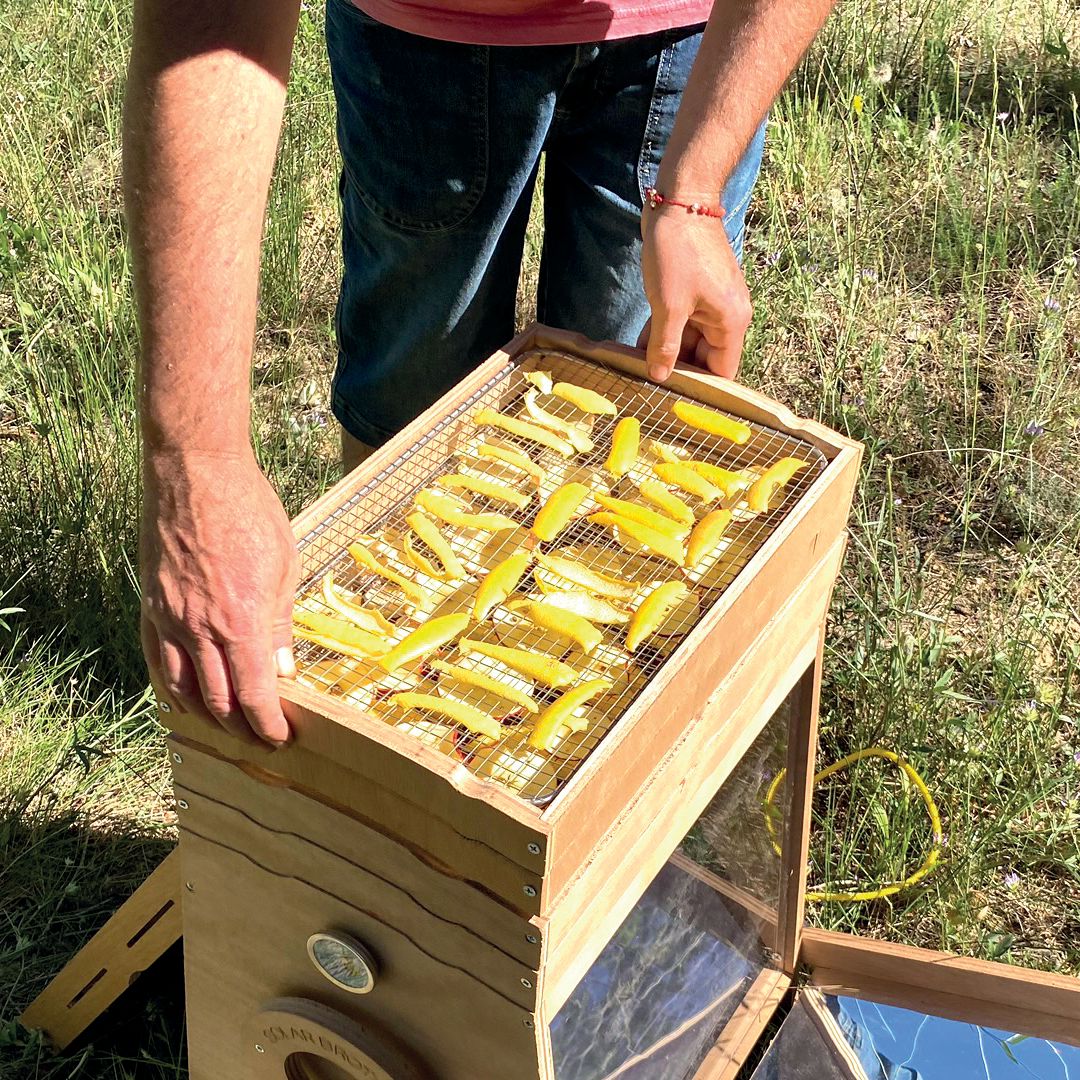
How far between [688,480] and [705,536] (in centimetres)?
12

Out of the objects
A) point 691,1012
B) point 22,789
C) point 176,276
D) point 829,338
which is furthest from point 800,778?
point 829,338

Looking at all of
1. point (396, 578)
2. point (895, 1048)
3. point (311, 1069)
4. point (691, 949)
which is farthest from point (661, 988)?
point (396, 578)

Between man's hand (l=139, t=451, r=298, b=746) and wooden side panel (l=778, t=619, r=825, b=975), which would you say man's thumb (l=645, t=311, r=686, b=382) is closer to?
wooden side panel (l=778, t=619, r=825, b=975)

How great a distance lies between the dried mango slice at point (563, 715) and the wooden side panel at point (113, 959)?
658 mm

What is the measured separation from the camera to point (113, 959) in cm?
193

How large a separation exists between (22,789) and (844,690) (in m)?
1.64

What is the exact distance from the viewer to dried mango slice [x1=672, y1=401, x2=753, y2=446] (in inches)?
67.9

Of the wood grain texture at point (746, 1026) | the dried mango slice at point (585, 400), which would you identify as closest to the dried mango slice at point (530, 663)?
the dried mango slice at point (585, 400)

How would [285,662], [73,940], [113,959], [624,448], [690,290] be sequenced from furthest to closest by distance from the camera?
1. [73,940]
2. [113,959]
3. [690,290]
4. [624,448]
5. [285,662]

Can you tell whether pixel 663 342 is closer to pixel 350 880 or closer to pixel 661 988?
pixel 350 880

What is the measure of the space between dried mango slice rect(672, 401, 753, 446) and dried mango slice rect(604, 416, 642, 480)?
0.08 metres

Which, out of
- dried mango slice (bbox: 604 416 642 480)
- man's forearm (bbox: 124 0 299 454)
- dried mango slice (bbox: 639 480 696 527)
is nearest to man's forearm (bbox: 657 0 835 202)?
dried mango slice (bbox: 604 416 642 480)

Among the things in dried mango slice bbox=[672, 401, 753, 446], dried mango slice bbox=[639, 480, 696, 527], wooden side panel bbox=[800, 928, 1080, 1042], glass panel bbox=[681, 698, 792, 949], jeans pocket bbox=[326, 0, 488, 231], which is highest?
jeans pocket bbox=[326, 0, 488, 231]

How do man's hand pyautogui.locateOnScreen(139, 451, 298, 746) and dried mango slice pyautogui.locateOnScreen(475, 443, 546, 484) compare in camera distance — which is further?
dried mango slice pyautogui.locateOnScreen(475, 443, 546, 484)
